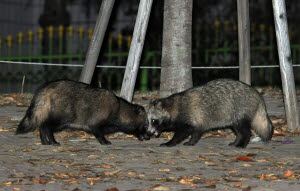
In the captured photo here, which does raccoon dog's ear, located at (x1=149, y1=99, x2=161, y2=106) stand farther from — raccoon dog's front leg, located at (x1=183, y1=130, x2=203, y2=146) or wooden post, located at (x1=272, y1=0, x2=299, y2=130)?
wooden post, located at (x1=272, y1=0, x2=299, y2=130)

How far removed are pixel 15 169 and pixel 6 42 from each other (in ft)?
31.5

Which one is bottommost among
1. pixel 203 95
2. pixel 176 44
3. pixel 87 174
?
pixel 87 174

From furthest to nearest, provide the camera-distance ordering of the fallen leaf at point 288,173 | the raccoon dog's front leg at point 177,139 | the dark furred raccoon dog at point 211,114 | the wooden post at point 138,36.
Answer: the wooden post at point 138,36
the dark furred raccoon dog at point 211,114
the raccoon dog's front leg at point 177,139
the fallen leaf at point 288,173

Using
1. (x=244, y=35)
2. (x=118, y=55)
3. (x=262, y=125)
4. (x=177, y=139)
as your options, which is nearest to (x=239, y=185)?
(x=177, y=139)

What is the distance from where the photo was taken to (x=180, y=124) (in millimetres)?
9547

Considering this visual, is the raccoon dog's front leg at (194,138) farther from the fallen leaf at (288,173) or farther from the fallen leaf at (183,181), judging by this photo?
the fallen leaf at (183,181)

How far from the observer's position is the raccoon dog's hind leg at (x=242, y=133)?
30.5 feet

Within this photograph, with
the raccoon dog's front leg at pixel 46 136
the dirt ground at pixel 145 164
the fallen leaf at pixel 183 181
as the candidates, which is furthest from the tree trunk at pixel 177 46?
the fallen leaf at pixel 183 181

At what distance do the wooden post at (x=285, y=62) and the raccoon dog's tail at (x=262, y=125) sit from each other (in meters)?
0.81

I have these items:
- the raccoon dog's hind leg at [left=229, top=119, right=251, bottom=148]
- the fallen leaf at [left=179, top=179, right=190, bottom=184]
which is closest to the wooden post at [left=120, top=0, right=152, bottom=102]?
the raccoon dog's hind leg at [left=229, top=119, right=251, bottom=148]

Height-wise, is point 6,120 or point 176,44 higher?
point 176,44

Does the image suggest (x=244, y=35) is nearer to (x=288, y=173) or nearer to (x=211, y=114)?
(x=211, y=114)

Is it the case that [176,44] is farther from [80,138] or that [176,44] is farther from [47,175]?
[47,175]

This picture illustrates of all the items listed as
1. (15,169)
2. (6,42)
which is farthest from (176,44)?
(6,42)
